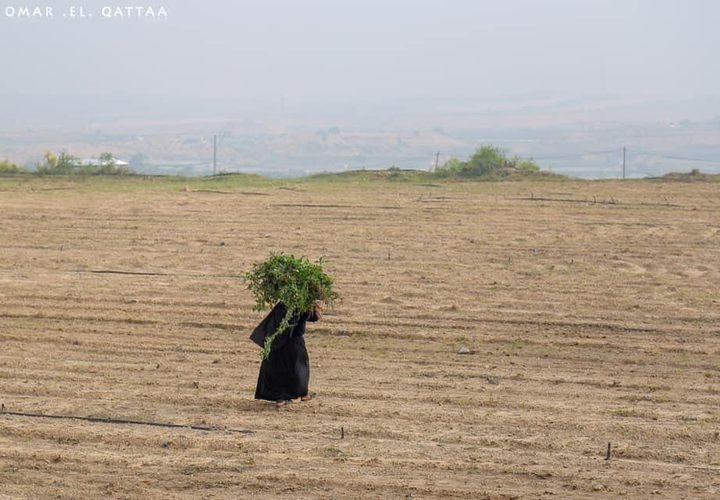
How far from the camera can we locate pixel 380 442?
37.9 ft

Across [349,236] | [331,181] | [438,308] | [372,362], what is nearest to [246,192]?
[331,181]

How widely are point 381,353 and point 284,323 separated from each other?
10.4 feet

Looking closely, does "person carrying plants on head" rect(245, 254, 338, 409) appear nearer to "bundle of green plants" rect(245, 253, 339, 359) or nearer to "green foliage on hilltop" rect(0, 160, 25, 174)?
"bundle of green plants" rect(245, 253, 339, 359)

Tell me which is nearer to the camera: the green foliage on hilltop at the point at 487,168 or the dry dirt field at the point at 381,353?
the dry dirt field at the point at 381,353

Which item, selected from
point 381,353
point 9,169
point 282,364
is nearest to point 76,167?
point 9,169

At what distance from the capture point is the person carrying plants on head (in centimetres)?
1277

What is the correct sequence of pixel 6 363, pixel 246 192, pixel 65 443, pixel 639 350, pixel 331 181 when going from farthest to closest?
1. pixel 331 181
2. pixel 246 192
3. pixel 639 350
4. pixel 6 363
5. pixel 65 443

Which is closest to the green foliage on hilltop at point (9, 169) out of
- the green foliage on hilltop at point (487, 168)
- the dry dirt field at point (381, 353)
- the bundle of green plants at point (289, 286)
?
the dry dirt field at point (381, 353)

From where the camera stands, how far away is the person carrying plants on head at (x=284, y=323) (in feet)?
41.9

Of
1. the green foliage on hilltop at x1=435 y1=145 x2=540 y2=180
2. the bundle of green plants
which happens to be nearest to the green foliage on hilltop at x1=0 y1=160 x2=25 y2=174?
the green foliage on hilltop at x1=435 y1=145 x2=540 y2=180

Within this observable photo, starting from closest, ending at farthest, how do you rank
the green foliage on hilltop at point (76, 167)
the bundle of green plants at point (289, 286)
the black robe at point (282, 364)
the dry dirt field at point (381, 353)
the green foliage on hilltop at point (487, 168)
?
1. the dry dirt field at point (381, 353)
2. the bundle of green plants at point (289, 286)
3. the black robe at point (282, 364)
4. the green foliage on hilltop at point (487, 168)
5. the green foliage on hilltop at point (76, 167)

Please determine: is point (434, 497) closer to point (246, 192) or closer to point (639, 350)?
point (639, 350)

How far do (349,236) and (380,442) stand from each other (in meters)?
13.7

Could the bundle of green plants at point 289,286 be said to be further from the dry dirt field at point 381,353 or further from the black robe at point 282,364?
the dry dirt field at point 381,353
